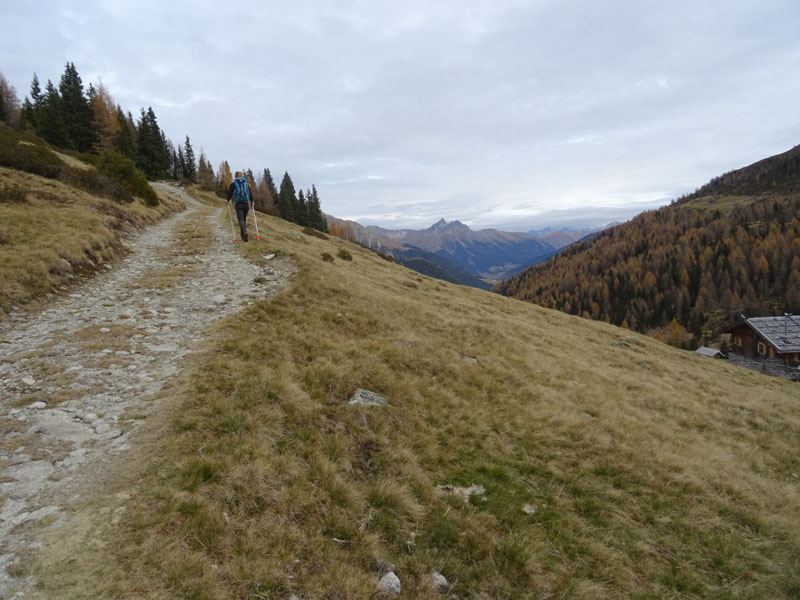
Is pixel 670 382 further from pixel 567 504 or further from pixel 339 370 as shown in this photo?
pixel 339 370

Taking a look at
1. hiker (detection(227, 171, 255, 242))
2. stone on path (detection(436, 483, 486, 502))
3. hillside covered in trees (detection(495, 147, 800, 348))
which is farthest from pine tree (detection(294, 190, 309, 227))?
hillside covered in trees (detection(495, 147, 800, 348))

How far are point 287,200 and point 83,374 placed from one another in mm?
88997

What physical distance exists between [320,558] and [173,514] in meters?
1.83

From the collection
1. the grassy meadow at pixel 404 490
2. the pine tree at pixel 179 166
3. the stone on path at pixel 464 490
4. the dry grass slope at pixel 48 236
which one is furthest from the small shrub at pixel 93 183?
the pine tree at pixel 179 166

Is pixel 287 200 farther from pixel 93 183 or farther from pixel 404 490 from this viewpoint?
pixel 404 490

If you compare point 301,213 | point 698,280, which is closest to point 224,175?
point 301,213

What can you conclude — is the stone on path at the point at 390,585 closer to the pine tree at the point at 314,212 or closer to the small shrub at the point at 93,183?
the small shrub at the point at 93,183

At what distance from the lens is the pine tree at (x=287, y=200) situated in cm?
8869

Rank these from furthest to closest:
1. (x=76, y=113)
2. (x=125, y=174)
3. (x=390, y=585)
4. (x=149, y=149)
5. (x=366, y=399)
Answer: (x=149, y=149), (x=76, y=113), (x=125, y=174), (x=366, y=399), (x=390, y=585)

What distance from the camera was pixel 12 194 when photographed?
682 inches

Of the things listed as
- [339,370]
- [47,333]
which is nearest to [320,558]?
[339,370]

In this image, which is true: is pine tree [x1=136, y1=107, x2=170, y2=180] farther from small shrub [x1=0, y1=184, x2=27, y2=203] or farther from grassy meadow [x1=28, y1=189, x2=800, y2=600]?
grassy meadow [x1=28, y1=189, x2=800, y2=600]

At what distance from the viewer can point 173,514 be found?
4.21m

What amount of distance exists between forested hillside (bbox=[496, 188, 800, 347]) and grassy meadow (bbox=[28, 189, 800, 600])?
494 feet
